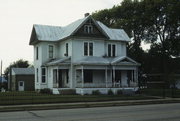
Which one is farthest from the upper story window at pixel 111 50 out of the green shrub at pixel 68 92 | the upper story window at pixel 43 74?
the upper story window at pixel 43 74

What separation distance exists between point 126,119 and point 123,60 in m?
25.8

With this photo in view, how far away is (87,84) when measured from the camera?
37.3 metres

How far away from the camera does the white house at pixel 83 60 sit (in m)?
37.8

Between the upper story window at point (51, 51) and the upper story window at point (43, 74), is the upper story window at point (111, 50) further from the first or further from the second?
the upper story window at point (43, 74)

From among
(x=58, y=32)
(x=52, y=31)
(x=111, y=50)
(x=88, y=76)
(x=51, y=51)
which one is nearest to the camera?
(x=88, y=76)

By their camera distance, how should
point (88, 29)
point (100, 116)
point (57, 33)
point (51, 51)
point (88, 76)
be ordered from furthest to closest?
point (57, 33) → point (51, 51) → point (88, 76) → point (88, 29) → point (100, 116)

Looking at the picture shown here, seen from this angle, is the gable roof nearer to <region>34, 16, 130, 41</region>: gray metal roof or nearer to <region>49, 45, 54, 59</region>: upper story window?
<region>34, 16, 130, 41</region>: gray metal roof

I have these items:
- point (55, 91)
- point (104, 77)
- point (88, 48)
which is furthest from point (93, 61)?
point (55, 91)

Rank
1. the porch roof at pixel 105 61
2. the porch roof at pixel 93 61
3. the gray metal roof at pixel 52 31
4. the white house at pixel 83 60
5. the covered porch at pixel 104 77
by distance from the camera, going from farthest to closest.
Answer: the gray metal roof at pixel 52 31 → the white house at pixel 83 60 → the covered porch at pixel 104 77 → the porch roof at pixel 105 61 → the porch roof at pixel 93 61

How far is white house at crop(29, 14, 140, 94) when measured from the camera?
124 feet

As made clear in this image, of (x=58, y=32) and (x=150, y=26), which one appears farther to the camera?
(x=150, y=26)

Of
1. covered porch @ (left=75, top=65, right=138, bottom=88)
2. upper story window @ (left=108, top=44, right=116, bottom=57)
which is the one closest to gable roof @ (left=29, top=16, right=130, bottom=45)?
upper story window @ (left=108, top=44, right=116, bottom=57)

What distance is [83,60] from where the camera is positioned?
124 ft

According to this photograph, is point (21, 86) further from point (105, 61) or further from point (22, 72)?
point (105, 61)
